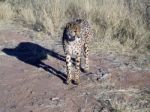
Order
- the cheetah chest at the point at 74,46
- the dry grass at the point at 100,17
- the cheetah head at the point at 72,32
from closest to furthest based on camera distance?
1. the cheetah head at the point at 72,32
2. the cheetah chest at the point at 74,46
3. the dry grass at the point at 100,17

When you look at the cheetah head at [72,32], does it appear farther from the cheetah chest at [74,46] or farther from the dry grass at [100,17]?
the dry grass at [100,17]

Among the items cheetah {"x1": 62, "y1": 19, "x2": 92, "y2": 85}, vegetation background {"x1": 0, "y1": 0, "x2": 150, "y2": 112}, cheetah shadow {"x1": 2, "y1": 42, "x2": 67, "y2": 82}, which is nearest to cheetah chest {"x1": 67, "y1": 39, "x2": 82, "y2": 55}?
cheetah {"x1": 62, "y1": 19, "x2": 92, "y2": 85}

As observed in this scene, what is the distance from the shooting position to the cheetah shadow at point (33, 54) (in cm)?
768

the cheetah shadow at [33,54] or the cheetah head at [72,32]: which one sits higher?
the cheetah head at [72,32]

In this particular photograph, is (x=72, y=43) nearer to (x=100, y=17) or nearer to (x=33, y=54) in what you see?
(x=33, y=54)

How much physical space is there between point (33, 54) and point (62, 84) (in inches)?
78.1

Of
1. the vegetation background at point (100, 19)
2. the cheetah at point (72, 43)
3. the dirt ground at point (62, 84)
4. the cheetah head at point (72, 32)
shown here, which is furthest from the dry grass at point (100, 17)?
the cheetah head at point (72, 32)

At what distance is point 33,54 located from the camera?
855 cm

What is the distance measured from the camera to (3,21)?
438 inches

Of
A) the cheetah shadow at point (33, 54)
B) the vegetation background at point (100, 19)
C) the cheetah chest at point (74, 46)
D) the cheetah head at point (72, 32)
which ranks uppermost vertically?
the cheetah head at point (72, 32)

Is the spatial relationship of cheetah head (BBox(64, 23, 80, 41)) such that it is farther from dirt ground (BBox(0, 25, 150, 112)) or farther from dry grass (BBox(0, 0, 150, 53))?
dry grass (BBox(0, 0, 150, 53))

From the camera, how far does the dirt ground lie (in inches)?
233

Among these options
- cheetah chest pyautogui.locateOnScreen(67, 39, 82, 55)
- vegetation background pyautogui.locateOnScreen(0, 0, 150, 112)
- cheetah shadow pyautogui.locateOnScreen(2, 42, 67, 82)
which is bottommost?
cheetah shadow pyautogui.locateOnScreen(2, 42, 67, 82)

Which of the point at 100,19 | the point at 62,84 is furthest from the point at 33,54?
the point at 100,19
